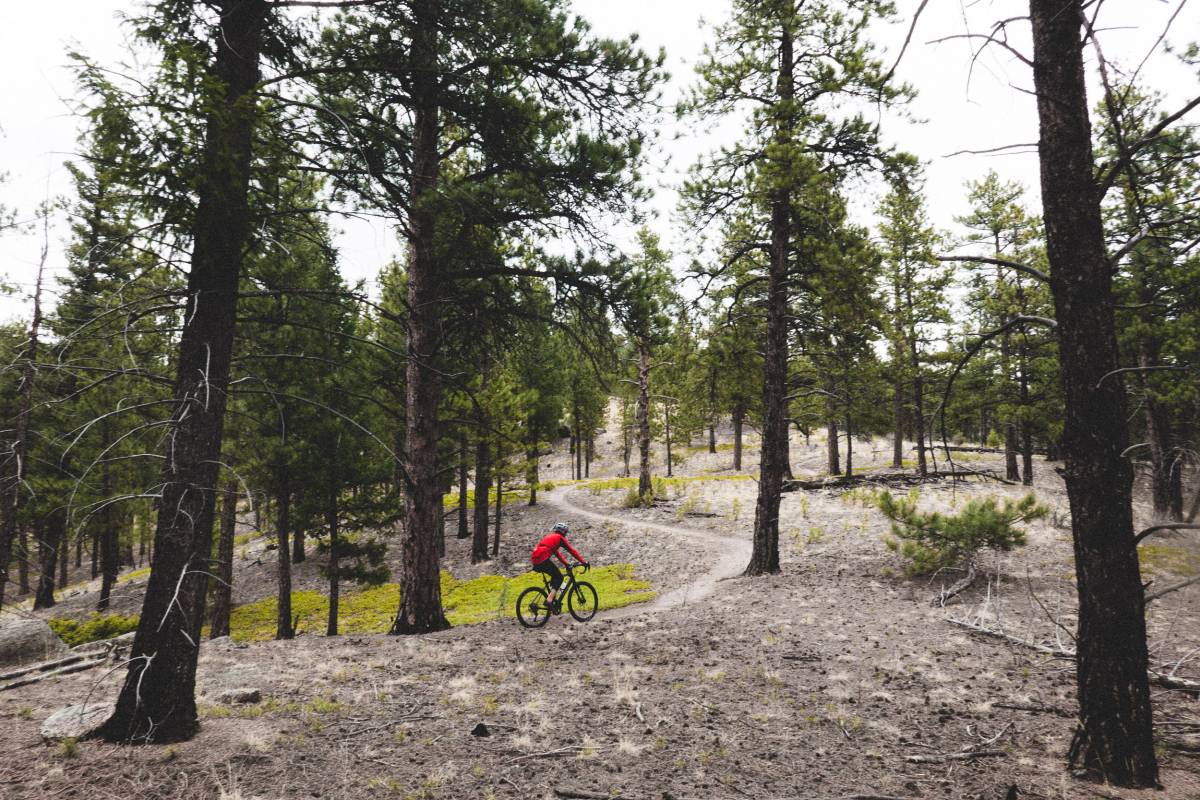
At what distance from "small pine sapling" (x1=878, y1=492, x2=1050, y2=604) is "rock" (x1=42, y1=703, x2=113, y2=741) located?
463 inches

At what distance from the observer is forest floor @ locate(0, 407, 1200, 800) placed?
167 inches

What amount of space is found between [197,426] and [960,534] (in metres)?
12.3

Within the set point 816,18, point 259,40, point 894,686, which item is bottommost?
point 894,686

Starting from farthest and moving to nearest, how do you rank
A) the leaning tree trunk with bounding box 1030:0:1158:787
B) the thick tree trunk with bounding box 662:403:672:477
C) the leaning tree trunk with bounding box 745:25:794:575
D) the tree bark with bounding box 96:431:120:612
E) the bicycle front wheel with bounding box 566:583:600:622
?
the thick tree trunk with bounding box 662:403:672:477 < the tree bark with bounding box 96:431:120:612 < the leaning tree trunk with bounding box 745:25:794:575 < the bicycle front wheel with bounding box 566:583:600:622 < the leaning tree trunk with bounding box 1030:0:1158:787

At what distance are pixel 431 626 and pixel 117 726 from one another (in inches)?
204

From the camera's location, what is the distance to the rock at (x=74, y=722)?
4770mm

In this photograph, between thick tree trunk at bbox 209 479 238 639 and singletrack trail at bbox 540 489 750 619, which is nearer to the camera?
singletrack trail at bbox 540 489 750 619

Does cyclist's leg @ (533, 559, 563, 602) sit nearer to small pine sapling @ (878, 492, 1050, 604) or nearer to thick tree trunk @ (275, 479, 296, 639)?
small pine sapling @ (878, 492, 1050, 604)

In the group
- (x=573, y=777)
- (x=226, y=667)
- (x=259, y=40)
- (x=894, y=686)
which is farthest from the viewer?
(x=226, y=667)

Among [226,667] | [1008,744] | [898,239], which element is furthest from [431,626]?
[898,239]

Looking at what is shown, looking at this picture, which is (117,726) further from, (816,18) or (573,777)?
(816,18)

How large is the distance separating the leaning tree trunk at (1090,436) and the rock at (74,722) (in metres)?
8.05

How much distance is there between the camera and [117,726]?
187 inches

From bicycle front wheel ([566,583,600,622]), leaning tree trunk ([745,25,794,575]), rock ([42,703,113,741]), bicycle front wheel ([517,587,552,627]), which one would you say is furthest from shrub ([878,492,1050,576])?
rock ([42,703,113,741])
